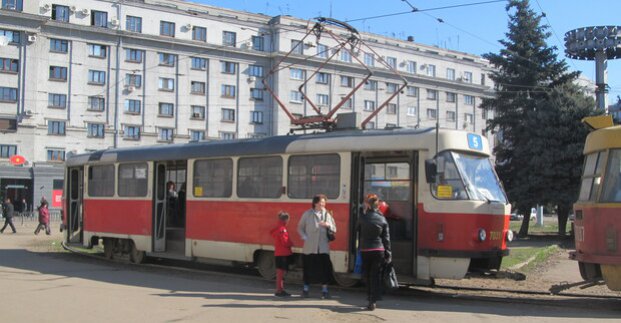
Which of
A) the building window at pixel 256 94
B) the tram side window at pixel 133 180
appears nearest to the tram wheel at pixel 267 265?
the tram side window at pixel 133 180

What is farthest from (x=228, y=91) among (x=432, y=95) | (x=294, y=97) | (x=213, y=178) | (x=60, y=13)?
(x=213, y=178)

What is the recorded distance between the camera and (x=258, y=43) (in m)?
62.8

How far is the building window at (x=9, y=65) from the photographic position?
168 ft

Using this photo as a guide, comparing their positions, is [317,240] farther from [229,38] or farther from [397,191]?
[229,38]

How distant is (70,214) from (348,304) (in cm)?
1142

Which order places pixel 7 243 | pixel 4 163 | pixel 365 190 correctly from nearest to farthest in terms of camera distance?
pixel 365 190
pixel 7 243
pixel 4 163

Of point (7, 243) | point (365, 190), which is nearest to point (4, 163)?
point (7, 243)

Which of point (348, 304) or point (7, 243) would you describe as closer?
point (348, 304)

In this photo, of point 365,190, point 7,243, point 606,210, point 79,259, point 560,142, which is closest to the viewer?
point 606,210

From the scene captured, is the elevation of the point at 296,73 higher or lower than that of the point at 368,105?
higher

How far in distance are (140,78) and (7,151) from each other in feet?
40.6

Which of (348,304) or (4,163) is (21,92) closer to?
(4,163)

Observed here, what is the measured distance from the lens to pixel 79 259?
17438mm

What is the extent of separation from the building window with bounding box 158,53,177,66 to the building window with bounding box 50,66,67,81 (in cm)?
819
